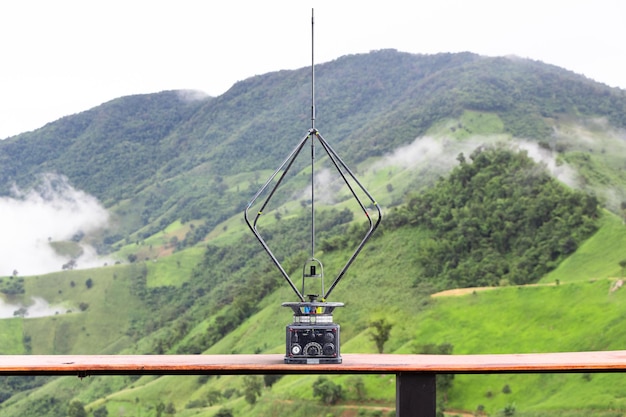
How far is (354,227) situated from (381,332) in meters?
16.4

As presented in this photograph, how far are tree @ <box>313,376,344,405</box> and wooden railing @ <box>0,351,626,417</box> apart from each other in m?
38.4

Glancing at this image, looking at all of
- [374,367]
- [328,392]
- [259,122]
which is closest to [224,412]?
[328,392]

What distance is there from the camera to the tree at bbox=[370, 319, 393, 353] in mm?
46381

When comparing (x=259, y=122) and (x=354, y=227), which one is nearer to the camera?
(x=354, y=227)

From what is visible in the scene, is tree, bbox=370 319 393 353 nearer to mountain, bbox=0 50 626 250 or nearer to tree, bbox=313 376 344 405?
tree, bbox=313 376 344 405

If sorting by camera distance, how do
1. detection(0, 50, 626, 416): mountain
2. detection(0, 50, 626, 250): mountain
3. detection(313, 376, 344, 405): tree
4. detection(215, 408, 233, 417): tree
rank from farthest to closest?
detection(0, 50, 626, 250): mountain
detection(0, 50, 626, 416): mountain
detection(215, 408, 233, 417): tree
detection(313, 376, 344, 405): tree

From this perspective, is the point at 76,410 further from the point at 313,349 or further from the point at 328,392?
the point at 313,349

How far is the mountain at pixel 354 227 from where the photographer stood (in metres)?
49.3

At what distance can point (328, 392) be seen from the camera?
140 ft

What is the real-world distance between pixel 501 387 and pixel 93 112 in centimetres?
9199

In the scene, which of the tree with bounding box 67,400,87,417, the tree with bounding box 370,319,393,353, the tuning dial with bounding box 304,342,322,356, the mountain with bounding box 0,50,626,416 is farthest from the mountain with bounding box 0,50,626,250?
the tuning dial with bounding box 304,342,322,356

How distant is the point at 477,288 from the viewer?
178 feet

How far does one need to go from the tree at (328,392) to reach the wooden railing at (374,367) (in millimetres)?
38387

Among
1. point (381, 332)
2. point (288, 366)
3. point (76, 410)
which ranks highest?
point (288, 366)
